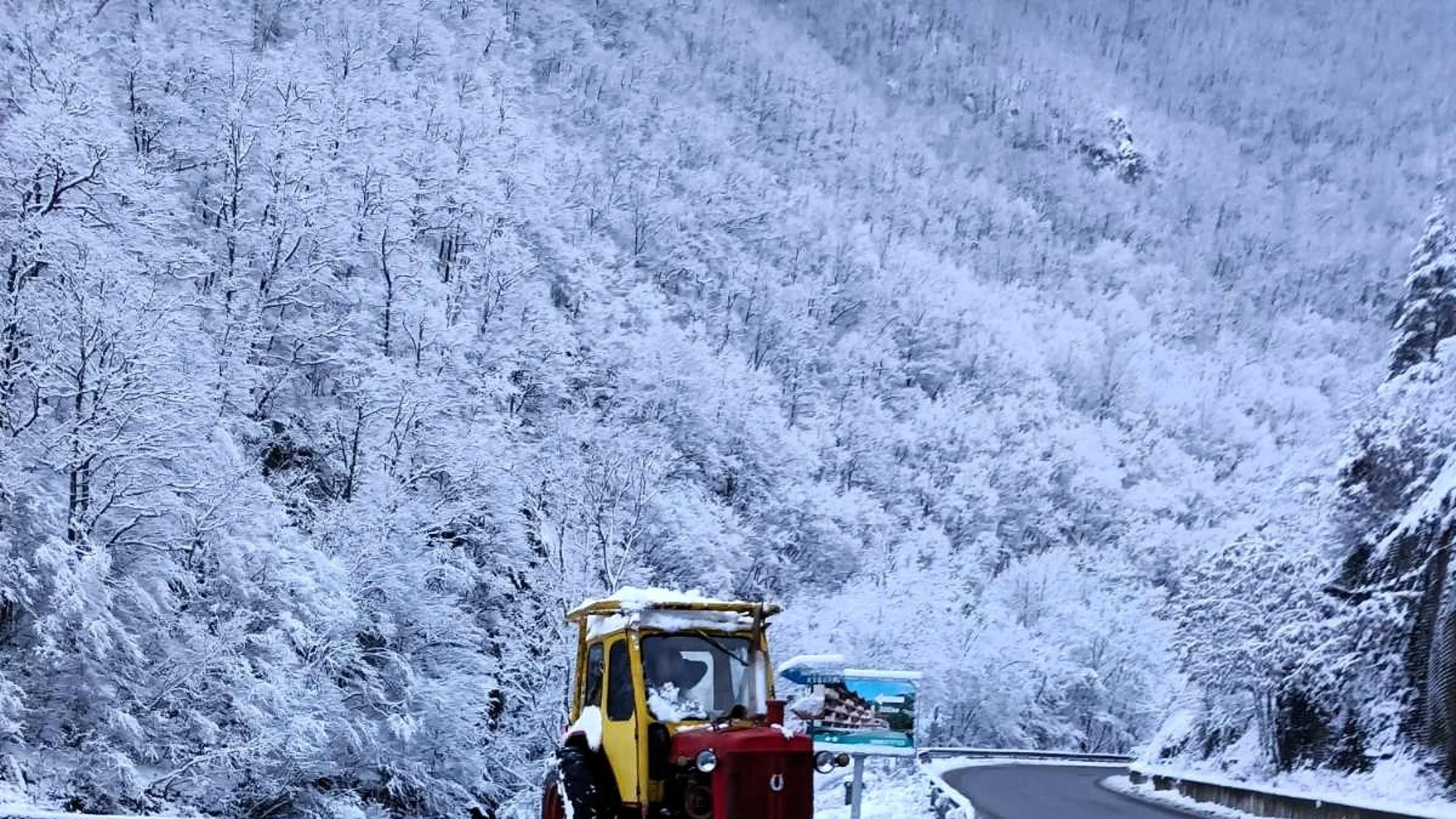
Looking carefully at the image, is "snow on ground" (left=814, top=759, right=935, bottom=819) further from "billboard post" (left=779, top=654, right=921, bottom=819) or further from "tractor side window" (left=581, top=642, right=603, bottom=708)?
"tractor side window" (left=581, top=642, right=603, bottom=708)

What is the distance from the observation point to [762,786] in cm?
1035

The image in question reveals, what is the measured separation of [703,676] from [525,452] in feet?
102

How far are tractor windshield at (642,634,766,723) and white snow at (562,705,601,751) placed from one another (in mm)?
758

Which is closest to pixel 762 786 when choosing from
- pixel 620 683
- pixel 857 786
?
pixel 620 683

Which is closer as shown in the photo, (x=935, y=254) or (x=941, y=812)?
(x=941, y=812)

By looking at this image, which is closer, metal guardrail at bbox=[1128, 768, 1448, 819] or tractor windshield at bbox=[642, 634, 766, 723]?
tractor windshield at bbox=[642, 634, 766, 723]

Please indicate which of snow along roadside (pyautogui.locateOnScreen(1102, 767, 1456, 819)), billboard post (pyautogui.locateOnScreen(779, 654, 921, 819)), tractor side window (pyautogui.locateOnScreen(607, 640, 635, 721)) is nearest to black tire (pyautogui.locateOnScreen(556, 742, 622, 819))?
tractor side window (pyautogui.locateOnScreen(607, 640, 635, 721))

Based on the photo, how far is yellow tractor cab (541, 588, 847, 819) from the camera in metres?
10.7

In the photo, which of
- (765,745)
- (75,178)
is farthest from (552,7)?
(765,745)

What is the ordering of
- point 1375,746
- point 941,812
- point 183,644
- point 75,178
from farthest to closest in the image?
point 75,178
point 183,644
point 1375,746
point 941,812

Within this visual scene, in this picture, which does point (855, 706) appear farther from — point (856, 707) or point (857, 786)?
A: point (857, 786)

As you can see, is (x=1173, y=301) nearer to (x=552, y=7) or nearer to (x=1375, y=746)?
(x=552, y=7)

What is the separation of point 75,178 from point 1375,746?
26313 millimetres

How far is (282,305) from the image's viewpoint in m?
39.2
